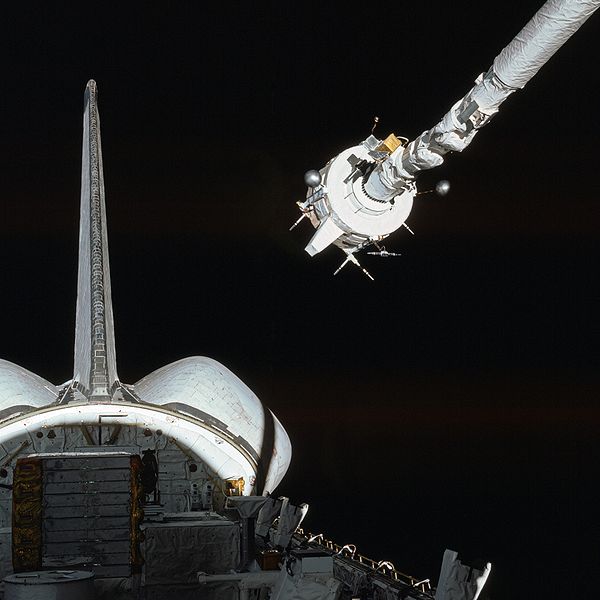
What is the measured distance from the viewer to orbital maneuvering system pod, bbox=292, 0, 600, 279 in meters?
6.73

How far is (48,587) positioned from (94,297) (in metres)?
5.95

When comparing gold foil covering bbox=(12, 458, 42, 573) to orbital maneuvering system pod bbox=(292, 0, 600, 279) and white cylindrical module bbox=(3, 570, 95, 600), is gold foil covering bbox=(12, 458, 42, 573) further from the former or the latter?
orbital maneuvering system pod bbox=(292, 0, 600, 279)

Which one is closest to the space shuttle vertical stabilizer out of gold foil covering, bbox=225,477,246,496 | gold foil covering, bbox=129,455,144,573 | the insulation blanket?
gold foil covering, bbox=225,477,246,496

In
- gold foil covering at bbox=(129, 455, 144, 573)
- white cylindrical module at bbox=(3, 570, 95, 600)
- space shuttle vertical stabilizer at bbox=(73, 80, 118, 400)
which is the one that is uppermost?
space shuttle vertical stabilizer at bbox=(73, 80, 118, 400)

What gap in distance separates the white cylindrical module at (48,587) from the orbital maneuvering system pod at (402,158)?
5.45 metres

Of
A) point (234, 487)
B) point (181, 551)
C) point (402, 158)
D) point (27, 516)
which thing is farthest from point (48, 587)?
point (402, 158)

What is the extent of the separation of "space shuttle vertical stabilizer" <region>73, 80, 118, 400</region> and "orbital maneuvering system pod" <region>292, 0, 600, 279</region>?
314 centimetres

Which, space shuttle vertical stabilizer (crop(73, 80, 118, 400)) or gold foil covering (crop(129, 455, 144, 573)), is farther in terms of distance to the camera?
space shuttle vertical stabilizer (crop(73, 80, 118, 400))

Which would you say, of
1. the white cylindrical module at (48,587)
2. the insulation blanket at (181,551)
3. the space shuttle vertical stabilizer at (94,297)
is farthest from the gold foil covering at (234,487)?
the white cylindrical module at (48,587)

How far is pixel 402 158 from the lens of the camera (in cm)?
939

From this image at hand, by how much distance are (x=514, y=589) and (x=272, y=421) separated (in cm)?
1584

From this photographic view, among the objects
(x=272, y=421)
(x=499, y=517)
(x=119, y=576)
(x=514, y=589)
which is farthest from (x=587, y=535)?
(x=119, y=576)

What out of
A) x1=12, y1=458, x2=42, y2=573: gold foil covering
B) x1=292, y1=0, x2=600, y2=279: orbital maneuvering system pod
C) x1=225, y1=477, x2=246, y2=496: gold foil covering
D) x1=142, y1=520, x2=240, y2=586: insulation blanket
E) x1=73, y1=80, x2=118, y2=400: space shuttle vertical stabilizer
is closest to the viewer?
x1=292, y1=0, x2=600, y2=279: orbital maneuvering system pod

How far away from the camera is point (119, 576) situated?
7660 mm
